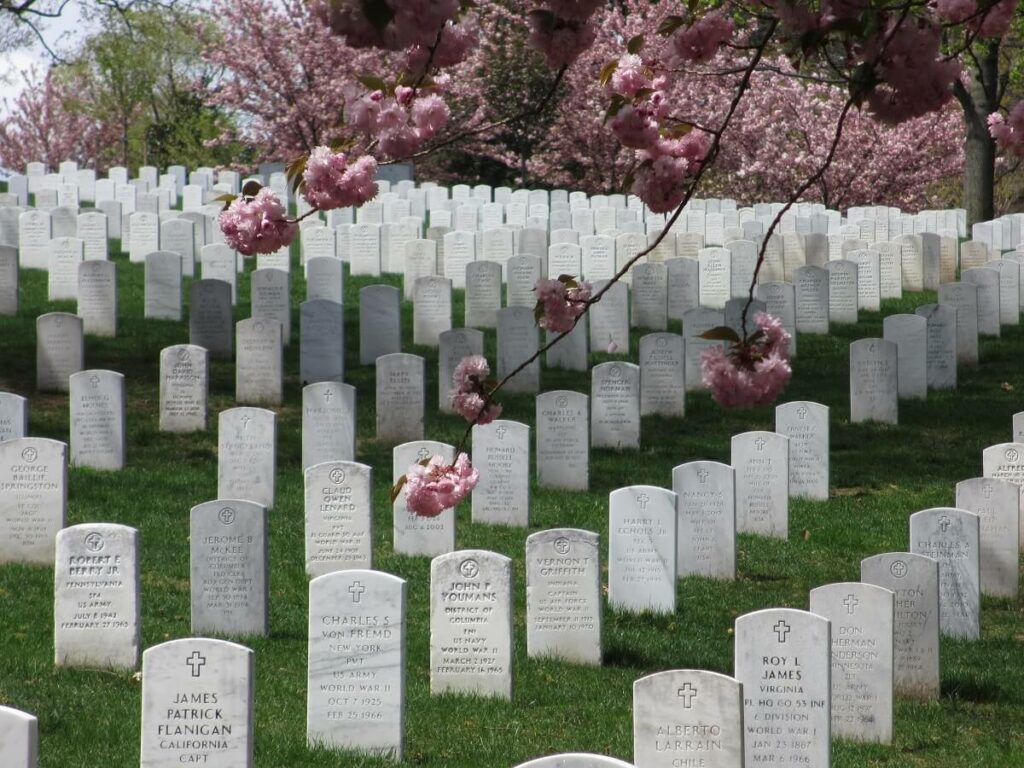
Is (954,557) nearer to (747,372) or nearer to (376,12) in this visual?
(747,372)

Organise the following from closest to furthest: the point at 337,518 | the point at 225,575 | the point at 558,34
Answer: the point at 558,34
the point at 225,575
the point at 337,518

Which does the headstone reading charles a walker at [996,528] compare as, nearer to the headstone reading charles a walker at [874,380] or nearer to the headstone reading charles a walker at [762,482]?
the headstone reading charles a walker at [762,482]

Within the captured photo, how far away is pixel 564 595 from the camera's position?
32.4 feet

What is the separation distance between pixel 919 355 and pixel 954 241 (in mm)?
8457

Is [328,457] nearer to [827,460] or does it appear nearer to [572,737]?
[827,460]

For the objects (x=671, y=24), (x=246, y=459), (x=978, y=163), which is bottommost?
(x=246, y=459)

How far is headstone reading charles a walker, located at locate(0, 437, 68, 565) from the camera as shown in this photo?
38.8ft

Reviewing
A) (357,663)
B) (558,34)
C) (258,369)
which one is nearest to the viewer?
(558,34)

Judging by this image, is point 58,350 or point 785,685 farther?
point 58,350

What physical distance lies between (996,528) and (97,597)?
6.12 meters

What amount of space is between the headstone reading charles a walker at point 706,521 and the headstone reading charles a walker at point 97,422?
5.04 meters

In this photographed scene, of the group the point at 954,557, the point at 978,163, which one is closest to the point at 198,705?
the point at 954,557

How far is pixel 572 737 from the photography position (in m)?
8.38

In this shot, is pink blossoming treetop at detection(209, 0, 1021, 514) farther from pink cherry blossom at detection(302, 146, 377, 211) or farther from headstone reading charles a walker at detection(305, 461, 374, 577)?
headstone reading charles a walker at detection(305, 461, 374, 577)
